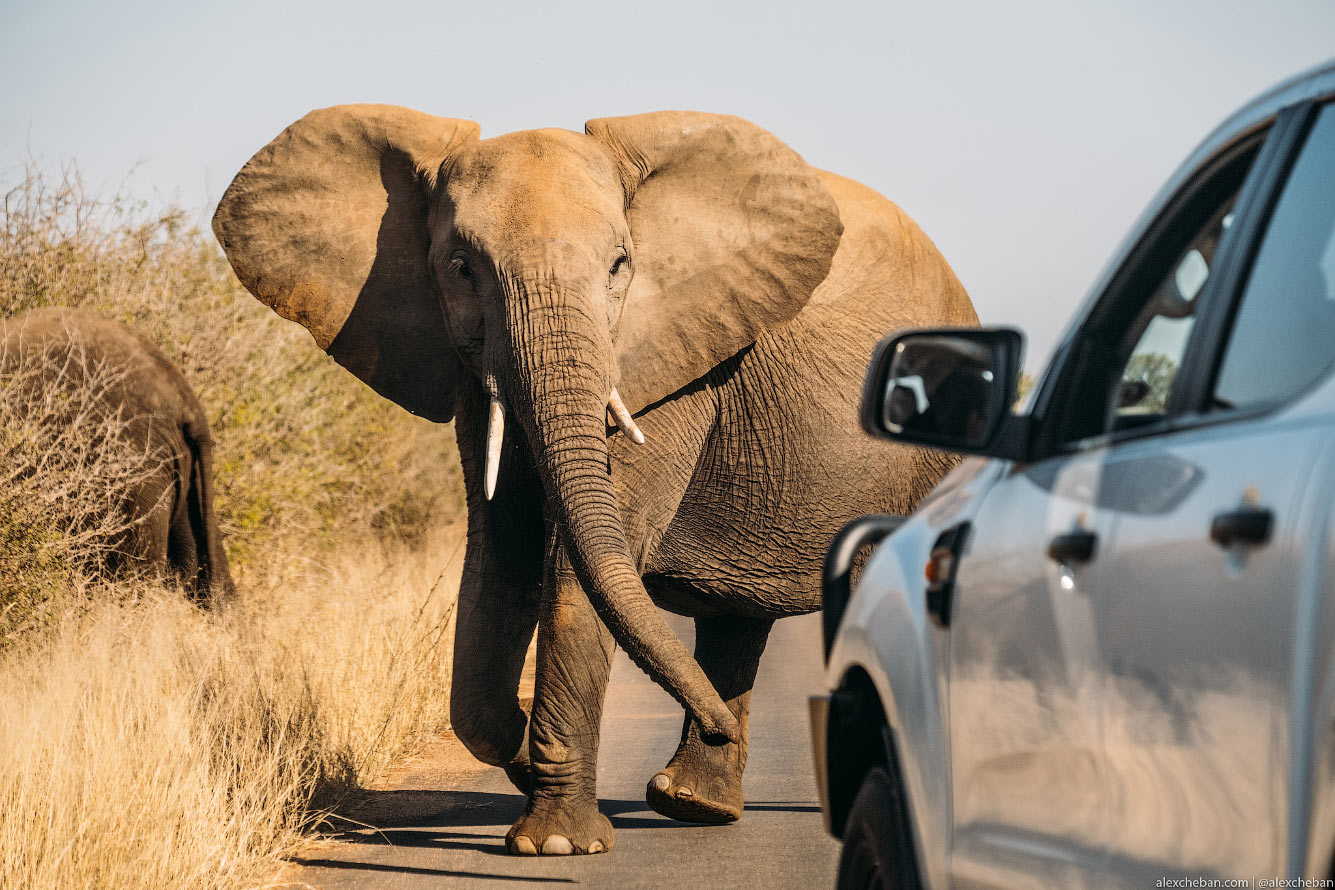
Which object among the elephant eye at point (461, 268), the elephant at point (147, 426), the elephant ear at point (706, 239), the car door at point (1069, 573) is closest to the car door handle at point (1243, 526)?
the car door at point (1069, 573)

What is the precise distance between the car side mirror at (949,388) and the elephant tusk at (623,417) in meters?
4.31

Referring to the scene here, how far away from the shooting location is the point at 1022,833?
2699 millimetres

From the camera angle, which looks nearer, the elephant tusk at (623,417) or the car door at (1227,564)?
the car door at (1227,564)

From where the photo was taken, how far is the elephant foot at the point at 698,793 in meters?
7.55

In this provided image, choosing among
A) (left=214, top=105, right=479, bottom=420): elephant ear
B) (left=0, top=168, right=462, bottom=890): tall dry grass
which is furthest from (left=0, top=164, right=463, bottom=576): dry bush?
(left=214, top=105, right=479, bottom=420): elephant ear

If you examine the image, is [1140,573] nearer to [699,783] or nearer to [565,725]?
[565,725]

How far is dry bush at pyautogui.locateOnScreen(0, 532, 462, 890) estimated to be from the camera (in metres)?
5.58

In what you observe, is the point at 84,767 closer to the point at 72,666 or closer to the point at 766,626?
the point at 72,666

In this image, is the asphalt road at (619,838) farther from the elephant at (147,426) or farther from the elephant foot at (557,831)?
the elephant at (147,426)

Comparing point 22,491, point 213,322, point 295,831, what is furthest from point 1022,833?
point 213,322

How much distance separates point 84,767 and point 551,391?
2.29 m

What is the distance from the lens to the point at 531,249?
7.09m

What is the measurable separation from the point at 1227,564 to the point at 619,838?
559 centimetres

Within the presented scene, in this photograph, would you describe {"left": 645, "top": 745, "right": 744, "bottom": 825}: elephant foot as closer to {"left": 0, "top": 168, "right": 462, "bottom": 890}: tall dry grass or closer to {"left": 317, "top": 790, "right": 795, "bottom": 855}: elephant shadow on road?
{"left": 317, "top": 790, "right": 795, "bottom": 855}: elephant shadow on road
